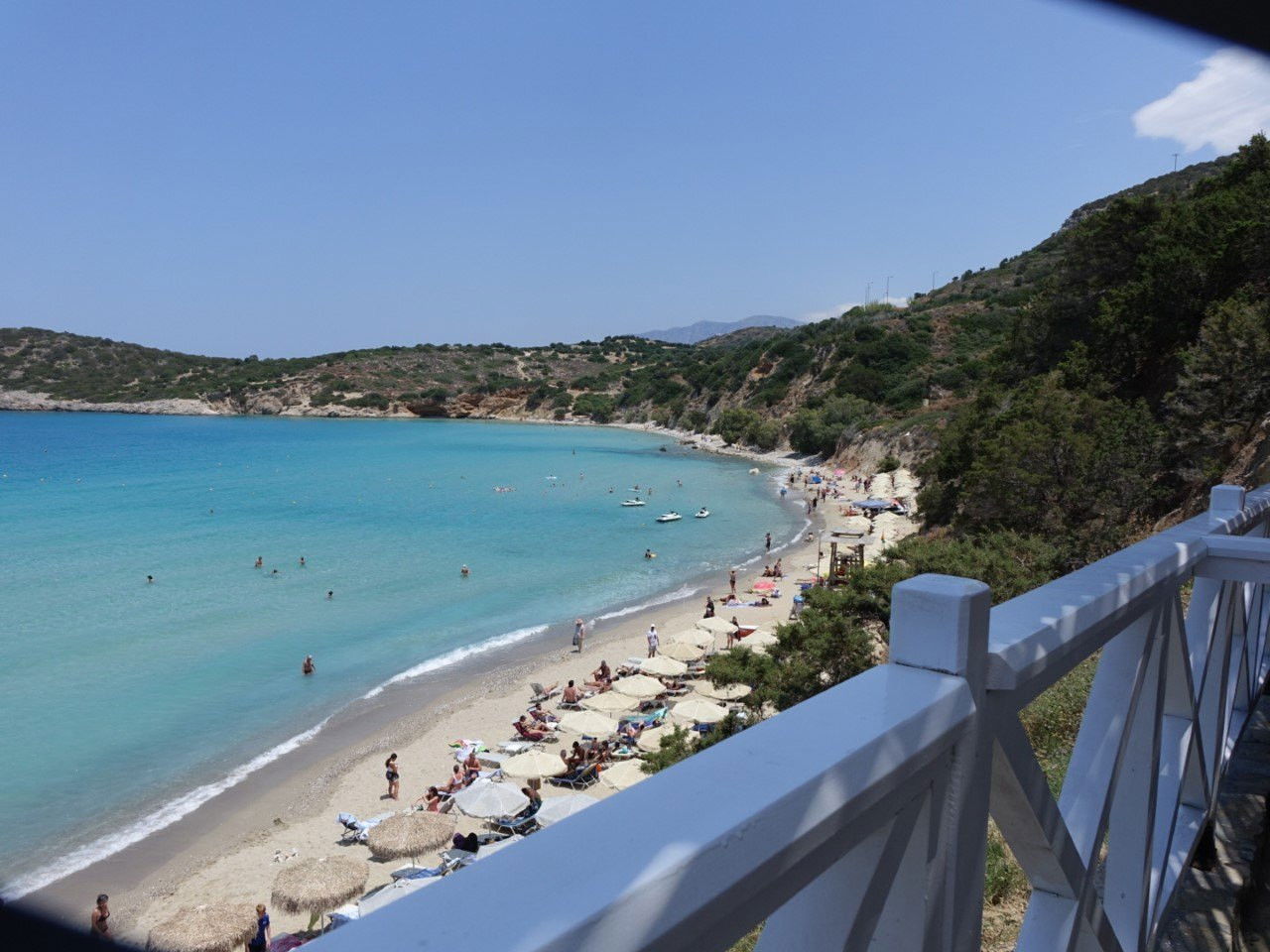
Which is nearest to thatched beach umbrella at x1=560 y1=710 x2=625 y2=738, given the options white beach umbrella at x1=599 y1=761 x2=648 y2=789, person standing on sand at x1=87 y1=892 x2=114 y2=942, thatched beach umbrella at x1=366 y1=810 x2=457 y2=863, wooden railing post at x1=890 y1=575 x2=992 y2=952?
white beach umbrella at x1=599 y1=761 x2=648 y2=789

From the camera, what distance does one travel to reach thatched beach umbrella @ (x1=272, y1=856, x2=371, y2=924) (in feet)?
38.7

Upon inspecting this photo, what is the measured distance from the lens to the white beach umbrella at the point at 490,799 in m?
13.8

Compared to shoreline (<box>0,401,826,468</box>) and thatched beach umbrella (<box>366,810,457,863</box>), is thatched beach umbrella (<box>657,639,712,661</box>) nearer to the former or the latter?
thatched beach umbrella (<box>366,810,457,863</box>)

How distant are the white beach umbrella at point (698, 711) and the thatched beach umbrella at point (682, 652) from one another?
12.5 ft

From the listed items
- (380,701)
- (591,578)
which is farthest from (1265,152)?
(380,701)

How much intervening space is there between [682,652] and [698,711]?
4462mm

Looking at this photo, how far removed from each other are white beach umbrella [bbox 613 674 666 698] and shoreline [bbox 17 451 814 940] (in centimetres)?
238

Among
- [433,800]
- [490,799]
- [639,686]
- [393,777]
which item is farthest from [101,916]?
[639,686]

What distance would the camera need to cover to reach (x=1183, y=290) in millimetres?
22547

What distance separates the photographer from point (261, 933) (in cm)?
1105

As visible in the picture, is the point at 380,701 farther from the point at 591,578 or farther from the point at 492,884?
the point at 492,884

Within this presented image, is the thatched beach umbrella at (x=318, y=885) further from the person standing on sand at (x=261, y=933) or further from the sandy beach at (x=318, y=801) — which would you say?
the person standing on sand at (x=261, y=933)

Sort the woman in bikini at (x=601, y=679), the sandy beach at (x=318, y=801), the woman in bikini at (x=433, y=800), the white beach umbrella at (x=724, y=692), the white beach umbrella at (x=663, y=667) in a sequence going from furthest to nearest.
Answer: the white beach umbrella at (x=663, y=667) → the woman in bikini at (x=601, y=679) → the white beach umbrella at (x=724, y=692) → the woman in bikini at (x=433, y=800) → the sandy beach at (x=318, y=801)

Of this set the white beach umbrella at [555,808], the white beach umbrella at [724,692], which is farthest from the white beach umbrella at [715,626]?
the white beach umbrella at [555,808]
